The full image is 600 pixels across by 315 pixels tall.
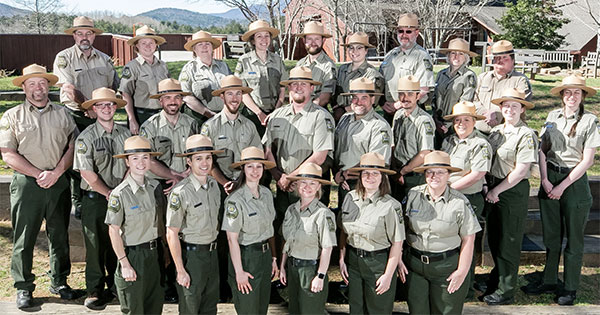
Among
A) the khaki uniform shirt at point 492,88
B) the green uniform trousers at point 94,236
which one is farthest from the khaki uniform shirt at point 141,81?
the khaki uniform shirt at point 492,88

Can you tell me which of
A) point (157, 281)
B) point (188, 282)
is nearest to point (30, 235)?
point (157, 281)

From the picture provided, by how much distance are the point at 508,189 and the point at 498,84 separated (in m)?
1.40

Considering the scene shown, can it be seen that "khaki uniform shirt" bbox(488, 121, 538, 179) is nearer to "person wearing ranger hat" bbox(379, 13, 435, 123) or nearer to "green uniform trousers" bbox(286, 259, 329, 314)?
"person wearing ranger hat" bbox(379, 13, 435, 123)

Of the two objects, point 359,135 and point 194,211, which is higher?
point 359,135

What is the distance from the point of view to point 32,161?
5.92 metres

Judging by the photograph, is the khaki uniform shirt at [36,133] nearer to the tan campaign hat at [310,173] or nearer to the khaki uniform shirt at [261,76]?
the khaki uniform shirt at [261,76]

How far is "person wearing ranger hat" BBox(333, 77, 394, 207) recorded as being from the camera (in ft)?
19.0

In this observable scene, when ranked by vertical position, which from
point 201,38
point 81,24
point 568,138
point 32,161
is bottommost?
point 32,161

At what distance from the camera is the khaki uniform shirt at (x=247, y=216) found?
5.03 m

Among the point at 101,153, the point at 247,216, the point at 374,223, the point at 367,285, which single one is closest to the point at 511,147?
the point at 374,223

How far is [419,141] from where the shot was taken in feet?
19.9

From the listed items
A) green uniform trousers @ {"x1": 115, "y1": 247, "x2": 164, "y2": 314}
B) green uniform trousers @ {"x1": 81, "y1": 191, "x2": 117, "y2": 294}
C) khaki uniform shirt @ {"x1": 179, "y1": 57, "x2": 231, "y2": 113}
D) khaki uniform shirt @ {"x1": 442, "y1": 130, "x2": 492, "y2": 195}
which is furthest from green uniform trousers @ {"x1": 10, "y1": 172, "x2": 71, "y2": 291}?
khaki uniform shirt @ {"x1": 442, "y1": 130, "x2": 492, "y2": 195}

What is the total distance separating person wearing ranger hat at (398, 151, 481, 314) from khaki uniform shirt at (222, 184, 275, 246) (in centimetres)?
132

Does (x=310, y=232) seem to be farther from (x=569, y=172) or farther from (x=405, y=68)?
(x=569, y=172)
